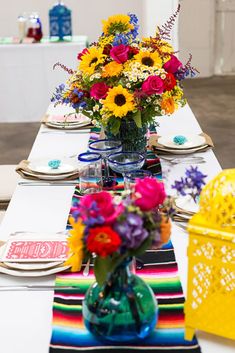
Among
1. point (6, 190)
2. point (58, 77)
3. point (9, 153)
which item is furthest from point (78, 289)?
point (58, 77)

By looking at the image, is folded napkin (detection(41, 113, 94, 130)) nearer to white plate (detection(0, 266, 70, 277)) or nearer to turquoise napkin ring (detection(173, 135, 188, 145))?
turquoise napkin ring (detection(173, 135, 188, 145))

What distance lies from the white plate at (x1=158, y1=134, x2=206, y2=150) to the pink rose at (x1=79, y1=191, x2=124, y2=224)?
1.36 meters

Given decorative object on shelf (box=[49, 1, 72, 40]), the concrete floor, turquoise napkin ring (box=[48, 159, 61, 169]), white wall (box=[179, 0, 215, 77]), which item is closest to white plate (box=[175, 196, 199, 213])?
turquoise napkin ring (box=[48, 159, 61, 169])

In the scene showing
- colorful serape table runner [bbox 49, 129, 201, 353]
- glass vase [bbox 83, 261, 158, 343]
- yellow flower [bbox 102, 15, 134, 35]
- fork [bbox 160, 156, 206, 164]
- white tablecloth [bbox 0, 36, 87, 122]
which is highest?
yellow flower [bbox 102, 15, 134, 35]

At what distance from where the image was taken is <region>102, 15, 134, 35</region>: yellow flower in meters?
2.33

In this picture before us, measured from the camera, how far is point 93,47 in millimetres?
2117

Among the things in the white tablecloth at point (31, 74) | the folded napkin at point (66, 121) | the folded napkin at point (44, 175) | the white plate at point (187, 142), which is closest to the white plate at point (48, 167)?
the folded napkin at point (44, 175)

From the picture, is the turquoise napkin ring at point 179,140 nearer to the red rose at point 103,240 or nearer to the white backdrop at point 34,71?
the red rose at point 103,240

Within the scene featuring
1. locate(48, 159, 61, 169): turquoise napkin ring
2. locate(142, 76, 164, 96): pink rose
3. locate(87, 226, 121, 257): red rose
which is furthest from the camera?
locate(48, 159, 61, 169): turquoise napkin ring

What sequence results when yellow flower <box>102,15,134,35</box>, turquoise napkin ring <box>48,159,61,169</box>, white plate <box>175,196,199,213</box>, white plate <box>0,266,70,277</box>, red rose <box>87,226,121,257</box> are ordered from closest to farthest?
red rose <box>87,226,121,257</box> → white plate <box>0,266,70,277</box> → white plate <box>175,196,199,213</box> → turquoise napkin ring <box>48,159,61,169</box> → yellow flower <box>102,15,134,35</box>

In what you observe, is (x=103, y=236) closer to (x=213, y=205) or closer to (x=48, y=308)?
(x=213, y=205)

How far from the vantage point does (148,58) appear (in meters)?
2.05

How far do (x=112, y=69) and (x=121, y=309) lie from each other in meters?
1.10

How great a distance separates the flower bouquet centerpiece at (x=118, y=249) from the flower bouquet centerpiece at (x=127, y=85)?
2.92ft
